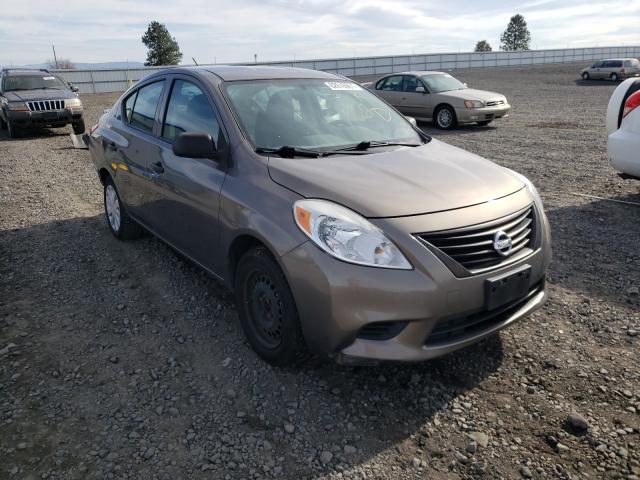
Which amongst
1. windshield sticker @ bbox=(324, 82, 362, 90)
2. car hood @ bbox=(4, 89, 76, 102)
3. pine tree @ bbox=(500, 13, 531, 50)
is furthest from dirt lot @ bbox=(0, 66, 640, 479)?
pine tree @ bbox=(500, 13, 531, 50)

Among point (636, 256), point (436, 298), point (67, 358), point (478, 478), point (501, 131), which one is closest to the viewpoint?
point (478, 478)

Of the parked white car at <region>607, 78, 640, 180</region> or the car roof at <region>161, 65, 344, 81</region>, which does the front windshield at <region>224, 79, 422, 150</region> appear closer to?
the car roof at <region>161, 65, 344, 81</region>

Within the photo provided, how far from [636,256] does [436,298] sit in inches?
Result: 122

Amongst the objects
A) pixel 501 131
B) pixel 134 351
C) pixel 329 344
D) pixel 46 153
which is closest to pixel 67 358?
pixel 134 351

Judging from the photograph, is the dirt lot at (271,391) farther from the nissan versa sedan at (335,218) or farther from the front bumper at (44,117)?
the front bumper at (44,117)

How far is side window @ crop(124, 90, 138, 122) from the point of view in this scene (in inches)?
195

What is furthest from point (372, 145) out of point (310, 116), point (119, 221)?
point (119, 221)

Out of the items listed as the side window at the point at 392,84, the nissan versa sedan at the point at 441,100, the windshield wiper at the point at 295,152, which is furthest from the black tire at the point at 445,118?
the windshield wiper at the point at 295,152

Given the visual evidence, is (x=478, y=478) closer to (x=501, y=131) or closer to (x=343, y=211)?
(x=343, y=211)

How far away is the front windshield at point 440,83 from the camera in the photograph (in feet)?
45.9

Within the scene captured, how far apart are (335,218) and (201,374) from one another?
1322mm

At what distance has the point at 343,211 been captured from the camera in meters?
2.70

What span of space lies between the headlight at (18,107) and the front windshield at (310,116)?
11.5m

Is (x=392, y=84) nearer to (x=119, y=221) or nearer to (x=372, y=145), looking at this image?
(x=119, y=221)
